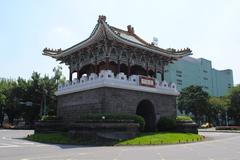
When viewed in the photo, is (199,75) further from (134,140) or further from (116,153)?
(116,153)

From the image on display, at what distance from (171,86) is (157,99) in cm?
268

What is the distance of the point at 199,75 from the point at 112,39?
213 feet

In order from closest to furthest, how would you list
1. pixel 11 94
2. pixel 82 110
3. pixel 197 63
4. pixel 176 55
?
1. pixel 82 110
2. pixel 176 55
3. pixel 11 94
4. pixel 197 63

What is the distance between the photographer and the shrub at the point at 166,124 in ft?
92.2

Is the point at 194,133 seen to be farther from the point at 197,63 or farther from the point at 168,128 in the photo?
the point at 197,63

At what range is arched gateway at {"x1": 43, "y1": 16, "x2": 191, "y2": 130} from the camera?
83.5 feet

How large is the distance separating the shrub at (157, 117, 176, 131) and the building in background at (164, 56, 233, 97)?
48.0 meters

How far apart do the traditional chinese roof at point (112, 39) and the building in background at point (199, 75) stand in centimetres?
4393

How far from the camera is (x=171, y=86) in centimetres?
3111

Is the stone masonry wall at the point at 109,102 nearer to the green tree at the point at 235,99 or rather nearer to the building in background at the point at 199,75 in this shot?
the green tree at the point at 235,99

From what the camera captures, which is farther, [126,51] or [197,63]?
[197,63]

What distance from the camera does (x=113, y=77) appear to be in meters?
25.6

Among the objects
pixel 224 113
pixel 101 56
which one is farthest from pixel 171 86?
pixel 224 113

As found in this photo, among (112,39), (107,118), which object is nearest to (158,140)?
(107,118)
